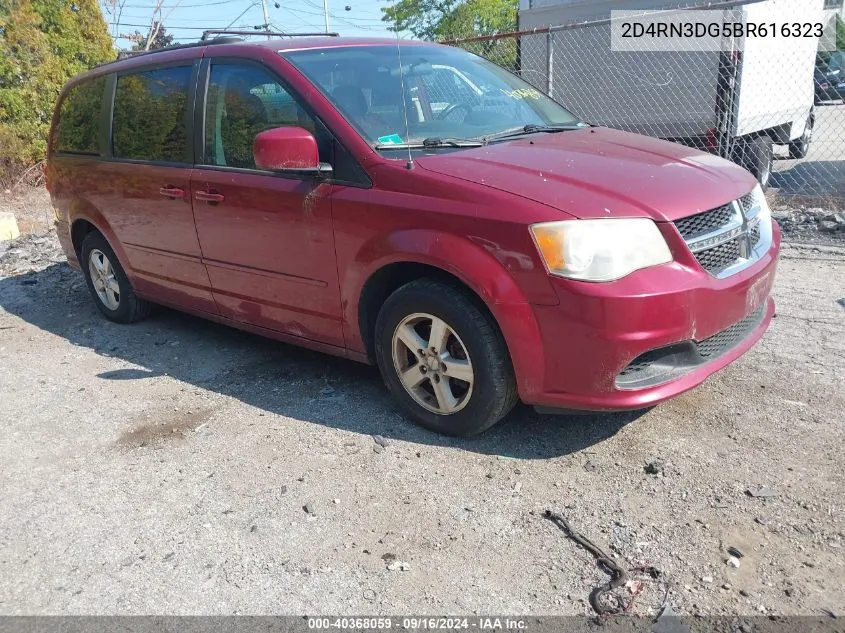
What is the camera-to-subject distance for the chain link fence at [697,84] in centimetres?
858

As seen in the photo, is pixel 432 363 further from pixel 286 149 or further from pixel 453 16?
pixel 453 16

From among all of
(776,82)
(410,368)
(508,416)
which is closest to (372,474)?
(410,368)

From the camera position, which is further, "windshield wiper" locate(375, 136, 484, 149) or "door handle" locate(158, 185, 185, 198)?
"door handle" locate(158, 185, 185, 198)

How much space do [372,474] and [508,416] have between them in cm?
82

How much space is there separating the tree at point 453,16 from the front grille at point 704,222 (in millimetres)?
24160

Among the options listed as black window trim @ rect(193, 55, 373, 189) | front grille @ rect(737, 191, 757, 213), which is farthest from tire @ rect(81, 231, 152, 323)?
front grille @ rect(737, 191, 757, 213)

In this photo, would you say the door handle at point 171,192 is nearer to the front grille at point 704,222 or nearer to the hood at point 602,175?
the hood at point 602,175

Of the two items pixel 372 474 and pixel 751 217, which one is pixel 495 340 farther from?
pixel 751 217

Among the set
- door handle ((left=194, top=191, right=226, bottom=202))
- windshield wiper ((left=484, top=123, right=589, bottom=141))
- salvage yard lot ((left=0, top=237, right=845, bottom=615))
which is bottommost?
salvage yard lot ((left=0, top=237, right=845, bottom=615))

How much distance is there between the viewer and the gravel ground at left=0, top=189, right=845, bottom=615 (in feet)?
8.34

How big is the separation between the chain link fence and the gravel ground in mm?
4919

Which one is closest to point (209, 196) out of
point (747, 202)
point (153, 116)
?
point (153, 116)

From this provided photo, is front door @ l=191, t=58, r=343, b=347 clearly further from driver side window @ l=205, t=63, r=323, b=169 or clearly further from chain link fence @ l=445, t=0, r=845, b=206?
chain link fence @ l=445, t=0, r=845, b=206

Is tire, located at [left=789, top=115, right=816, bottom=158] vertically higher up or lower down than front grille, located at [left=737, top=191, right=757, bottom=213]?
lower down
